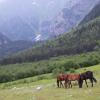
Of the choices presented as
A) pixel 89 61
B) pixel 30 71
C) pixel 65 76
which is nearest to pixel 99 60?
pixel 89 61

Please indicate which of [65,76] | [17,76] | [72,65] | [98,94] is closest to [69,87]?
[65,76]

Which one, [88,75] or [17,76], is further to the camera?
[17,76]

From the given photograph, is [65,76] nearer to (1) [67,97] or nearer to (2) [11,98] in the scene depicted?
(2) [11,98]

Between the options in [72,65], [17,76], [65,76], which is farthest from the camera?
[17,76]

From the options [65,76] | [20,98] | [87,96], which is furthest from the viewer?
[65,76]

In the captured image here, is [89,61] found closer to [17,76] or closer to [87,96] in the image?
[17,76]

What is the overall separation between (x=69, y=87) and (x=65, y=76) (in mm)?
1715

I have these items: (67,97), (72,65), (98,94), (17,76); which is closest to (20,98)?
(67,97)

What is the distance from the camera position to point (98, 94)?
37.8m

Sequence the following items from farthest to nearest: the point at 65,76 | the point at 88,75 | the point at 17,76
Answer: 1. the point at 17,76
2. the point at 65,76
3. the point at 88,75

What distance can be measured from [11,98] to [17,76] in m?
134

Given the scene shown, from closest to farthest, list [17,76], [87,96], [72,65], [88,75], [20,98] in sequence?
[87,96] < [20,98] < [88,75] < [72,65] < [17,76]

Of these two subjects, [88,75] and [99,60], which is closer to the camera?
[88,75]

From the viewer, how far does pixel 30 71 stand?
18462cm
